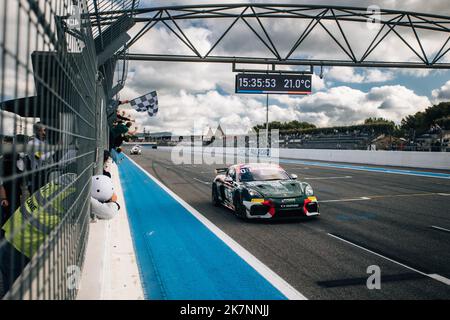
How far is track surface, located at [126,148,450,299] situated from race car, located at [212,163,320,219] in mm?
233

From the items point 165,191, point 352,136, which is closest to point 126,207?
point 165,191

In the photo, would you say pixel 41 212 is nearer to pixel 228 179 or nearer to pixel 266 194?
pixel 266 194

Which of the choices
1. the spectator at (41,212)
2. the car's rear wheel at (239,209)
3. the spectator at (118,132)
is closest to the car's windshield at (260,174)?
the car's rear wheel at (239,209)

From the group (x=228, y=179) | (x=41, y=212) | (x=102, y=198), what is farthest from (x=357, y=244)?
(x=41, y=212)

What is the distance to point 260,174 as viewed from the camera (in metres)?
9.70

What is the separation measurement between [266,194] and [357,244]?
2.33 m

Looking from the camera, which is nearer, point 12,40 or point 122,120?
point 12,40

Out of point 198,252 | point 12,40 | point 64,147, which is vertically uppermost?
point 12,40

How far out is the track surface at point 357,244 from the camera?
4781 millimetres

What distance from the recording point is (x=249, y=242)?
6910mm

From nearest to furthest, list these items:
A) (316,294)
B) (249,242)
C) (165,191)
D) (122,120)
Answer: (316,294), (249,242), (165,191), (122,120)

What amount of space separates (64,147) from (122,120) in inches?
497
